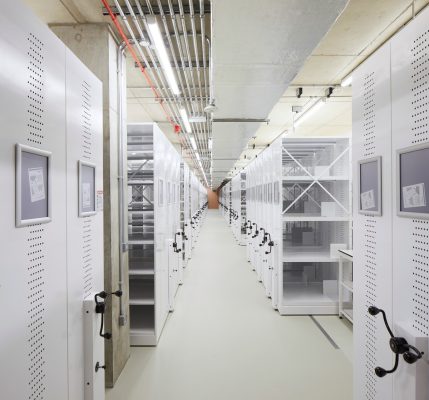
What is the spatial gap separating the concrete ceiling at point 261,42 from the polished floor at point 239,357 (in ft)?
9.36

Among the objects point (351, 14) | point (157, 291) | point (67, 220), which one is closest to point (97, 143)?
point (67, 220)

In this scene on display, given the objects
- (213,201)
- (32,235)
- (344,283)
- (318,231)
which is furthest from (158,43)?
(213,201)

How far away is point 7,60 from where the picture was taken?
0.96 meters

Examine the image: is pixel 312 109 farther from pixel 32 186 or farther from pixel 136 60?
pixel 32 186


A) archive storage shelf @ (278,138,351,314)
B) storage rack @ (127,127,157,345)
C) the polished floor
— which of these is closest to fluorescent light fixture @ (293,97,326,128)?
archive storage shelf @ (278,138,351,314)

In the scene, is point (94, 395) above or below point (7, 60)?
below

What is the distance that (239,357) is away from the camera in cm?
291

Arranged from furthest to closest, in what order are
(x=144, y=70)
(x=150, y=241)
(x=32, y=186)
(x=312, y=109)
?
(x=312, y=109) < (x=144, y=70) < (x=150, y=241) < (x=32, y=186)

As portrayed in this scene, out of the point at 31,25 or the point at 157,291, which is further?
the point at 157,291

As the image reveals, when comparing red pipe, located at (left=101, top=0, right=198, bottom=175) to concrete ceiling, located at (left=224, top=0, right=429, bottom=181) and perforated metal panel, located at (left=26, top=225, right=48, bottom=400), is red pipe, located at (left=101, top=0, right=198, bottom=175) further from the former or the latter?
perforated metal panel, located at (left=26, top=225, right=48, bottom=400)

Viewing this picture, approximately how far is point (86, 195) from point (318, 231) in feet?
15.0

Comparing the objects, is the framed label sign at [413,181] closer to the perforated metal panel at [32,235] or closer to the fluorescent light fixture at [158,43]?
the perforated metal panel at [32,235]

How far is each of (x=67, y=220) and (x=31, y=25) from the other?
2.76 ft

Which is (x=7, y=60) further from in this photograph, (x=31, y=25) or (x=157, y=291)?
(x=157, y=291)
